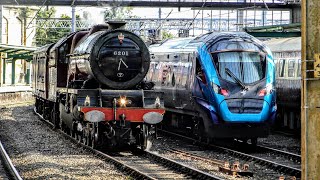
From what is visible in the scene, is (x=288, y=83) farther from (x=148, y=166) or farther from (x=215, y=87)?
(x=148, y=166)

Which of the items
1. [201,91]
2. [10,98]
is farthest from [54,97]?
[10,98]

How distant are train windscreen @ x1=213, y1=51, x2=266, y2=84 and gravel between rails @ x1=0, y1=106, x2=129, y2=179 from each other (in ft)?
13.0

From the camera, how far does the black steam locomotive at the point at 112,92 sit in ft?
52.8

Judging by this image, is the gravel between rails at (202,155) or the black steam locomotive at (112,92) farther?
the black steam locomotive at (112,92)

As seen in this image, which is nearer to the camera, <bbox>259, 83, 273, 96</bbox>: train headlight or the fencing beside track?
<bbox>259, 83, 273, 96</bbox>: train headlight

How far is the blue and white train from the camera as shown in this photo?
16766 millimetres

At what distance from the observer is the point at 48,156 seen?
52.1 feet

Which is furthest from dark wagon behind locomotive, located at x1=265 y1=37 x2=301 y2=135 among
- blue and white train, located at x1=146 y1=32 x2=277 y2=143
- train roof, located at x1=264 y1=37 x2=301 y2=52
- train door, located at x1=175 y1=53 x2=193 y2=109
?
blue and white train, located at x1=146 y1=32 x2=277 y2=143

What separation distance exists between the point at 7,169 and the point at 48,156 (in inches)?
69.3

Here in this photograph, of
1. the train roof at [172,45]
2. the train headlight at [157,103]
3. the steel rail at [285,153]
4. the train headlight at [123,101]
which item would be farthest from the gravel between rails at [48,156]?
the steel rail at [285,153]

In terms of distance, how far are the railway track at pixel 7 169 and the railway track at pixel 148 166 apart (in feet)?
6.91

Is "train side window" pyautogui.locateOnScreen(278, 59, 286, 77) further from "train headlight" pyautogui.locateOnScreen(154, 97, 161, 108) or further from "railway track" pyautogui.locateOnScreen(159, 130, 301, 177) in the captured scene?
"train headlight" pyautogui.locateOnScreen(154, 97, 161, 108)

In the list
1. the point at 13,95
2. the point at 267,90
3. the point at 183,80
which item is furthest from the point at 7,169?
the point at 13,95

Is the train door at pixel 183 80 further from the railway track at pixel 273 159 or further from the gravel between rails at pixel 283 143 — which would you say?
the gravel between rails at pixel 283 143
